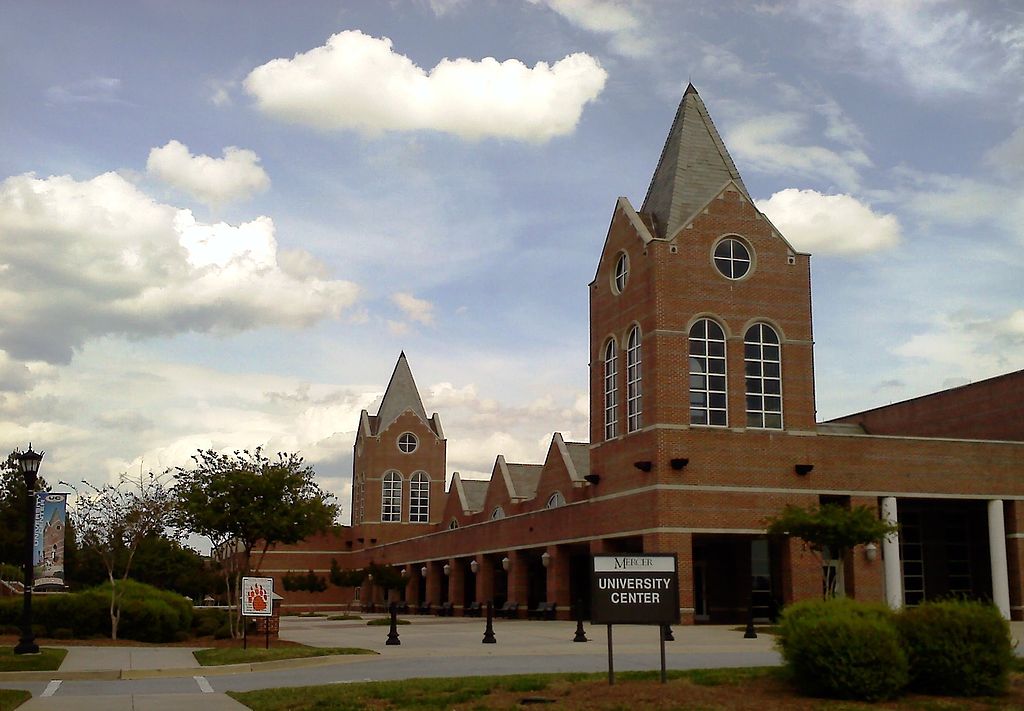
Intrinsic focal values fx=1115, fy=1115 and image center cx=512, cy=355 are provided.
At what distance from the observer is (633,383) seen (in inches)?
1622

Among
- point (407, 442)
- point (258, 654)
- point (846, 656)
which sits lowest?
point (258, 654)

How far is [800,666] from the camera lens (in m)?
13.2

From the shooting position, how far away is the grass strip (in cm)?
1345

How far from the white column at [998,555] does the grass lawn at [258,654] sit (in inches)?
1068

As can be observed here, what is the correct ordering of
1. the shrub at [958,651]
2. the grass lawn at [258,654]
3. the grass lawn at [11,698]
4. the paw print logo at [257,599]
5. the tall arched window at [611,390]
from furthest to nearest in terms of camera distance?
1. the tall arched window at [611,390]
2. the paw print logo at [257,599]
3. the grass lawn at [258,654]
4. the grass lawn at [11,698]
5. the shrub at [958,651]

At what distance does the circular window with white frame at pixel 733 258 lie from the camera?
40.8 metres

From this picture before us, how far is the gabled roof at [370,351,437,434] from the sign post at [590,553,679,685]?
72.0 meters

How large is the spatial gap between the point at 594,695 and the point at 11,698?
8.10 metres

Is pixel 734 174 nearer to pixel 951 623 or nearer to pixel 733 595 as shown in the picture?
pixel 733 595

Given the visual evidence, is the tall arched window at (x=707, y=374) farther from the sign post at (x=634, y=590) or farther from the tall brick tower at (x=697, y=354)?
the sign post at (x=634, y=590)

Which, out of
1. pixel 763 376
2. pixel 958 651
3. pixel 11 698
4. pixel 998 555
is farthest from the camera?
pixel 998 555

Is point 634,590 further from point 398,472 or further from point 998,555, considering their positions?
point 398,472

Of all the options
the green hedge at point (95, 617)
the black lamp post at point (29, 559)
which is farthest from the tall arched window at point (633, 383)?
the black lamp post at point (29, 559)

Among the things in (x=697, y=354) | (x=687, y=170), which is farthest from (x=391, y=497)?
(x=697, y=354)
